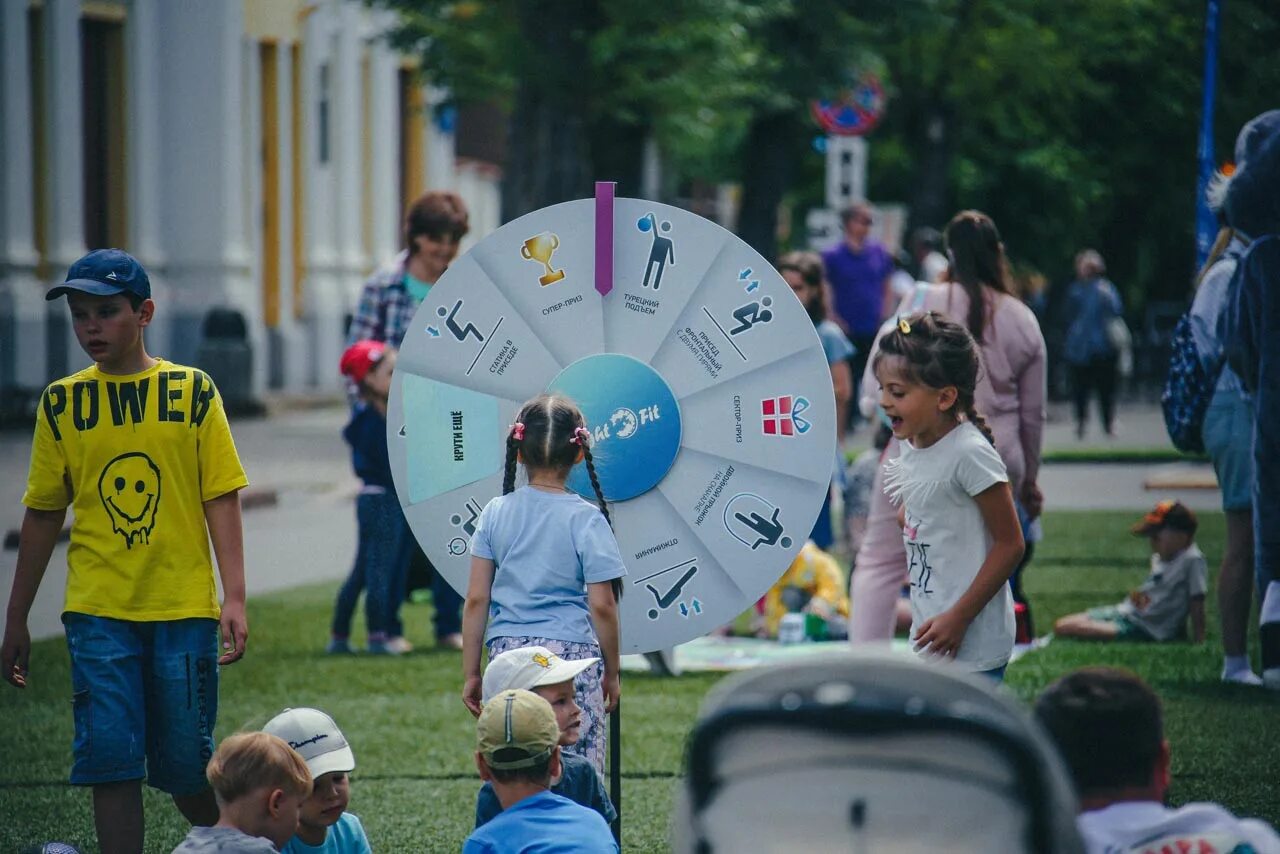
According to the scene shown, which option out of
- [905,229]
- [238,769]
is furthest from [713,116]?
[238,769]

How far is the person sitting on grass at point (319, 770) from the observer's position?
15.3ft

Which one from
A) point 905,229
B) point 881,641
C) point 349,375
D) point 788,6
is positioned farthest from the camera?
point 905,229

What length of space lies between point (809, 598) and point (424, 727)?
2.83 meters

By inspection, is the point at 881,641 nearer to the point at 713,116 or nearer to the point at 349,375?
the point at 349,375

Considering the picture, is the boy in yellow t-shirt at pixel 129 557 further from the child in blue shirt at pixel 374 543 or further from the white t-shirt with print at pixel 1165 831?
the child in blue shirt at pixel 374 543

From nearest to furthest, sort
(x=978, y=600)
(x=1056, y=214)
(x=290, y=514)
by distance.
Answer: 1. (x=978, y=600)
2. (x=290, y=514)
3. (x=1056, y=214)

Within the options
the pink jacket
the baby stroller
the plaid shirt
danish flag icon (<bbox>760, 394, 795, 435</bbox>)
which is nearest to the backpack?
the pink jacket

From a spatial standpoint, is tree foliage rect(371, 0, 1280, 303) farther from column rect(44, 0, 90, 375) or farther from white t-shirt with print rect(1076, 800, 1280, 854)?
white t-shirt with print rect(1076, 800, 1280, 854)

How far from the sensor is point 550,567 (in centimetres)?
479

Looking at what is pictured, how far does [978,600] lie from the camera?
494 cm

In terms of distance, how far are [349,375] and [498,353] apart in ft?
13.2

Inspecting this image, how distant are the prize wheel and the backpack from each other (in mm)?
2842

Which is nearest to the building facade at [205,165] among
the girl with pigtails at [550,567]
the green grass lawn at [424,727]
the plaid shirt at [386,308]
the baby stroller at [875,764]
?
the green grass lawn at [424,727]

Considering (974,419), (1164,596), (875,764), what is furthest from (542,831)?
(1164,596)
